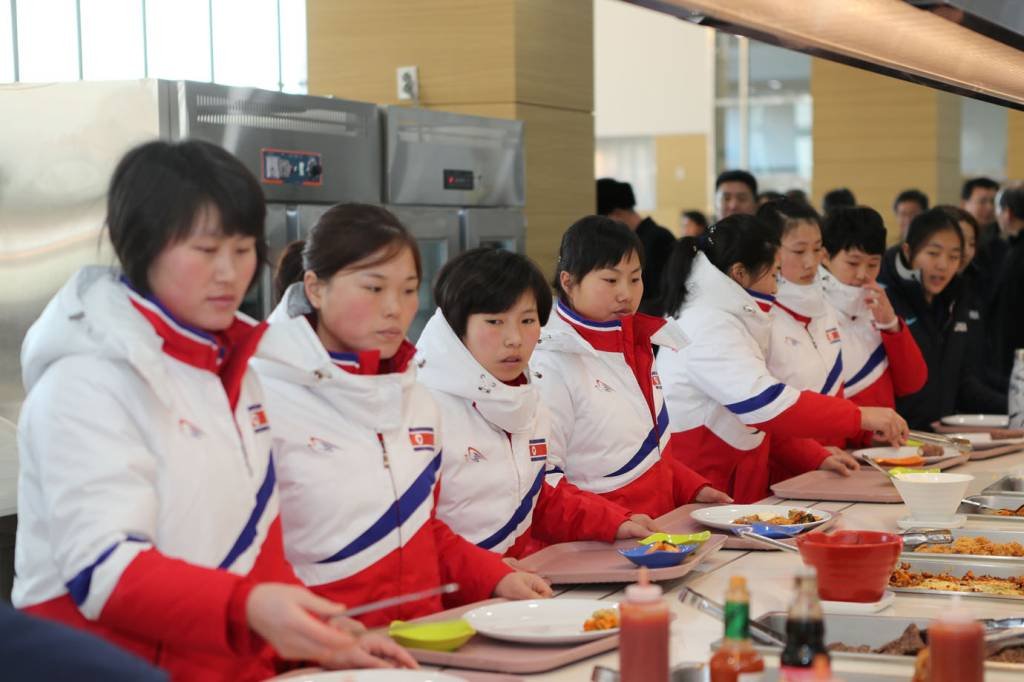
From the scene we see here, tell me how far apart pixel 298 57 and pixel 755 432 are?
283 centimetres

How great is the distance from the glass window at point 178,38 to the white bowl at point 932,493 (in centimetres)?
298

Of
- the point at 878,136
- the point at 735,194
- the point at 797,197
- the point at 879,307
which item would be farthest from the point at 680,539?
the point at 878,136

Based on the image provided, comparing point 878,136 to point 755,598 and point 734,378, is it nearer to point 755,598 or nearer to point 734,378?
point 734,378

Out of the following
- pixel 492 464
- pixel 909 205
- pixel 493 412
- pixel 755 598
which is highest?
pixel 909 205

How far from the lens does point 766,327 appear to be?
368cm

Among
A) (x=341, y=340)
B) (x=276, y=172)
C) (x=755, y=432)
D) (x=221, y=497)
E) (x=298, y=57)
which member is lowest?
(x=755, y=432)

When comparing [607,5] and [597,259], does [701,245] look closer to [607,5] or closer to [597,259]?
[597,259]

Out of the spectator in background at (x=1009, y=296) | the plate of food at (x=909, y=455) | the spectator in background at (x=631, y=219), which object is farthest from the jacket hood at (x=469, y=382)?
the spectator in background at (x=1009, y=296)

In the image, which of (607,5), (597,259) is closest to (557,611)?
(597,259)

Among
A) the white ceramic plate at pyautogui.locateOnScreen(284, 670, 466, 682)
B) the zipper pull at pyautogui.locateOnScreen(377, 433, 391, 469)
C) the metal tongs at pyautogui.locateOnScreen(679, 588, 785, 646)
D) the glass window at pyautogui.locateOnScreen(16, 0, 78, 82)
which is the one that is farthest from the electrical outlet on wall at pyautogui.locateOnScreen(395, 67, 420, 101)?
the white ceramic plate at pyautogui.locateOnScreen(284, 670, 466, 682)

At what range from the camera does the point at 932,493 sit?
106 inches

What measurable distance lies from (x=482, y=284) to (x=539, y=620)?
2.82 feet

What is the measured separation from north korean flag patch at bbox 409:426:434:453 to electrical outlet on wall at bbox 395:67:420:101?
339 cm

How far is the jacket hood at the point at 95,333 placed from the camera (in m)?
1.69
